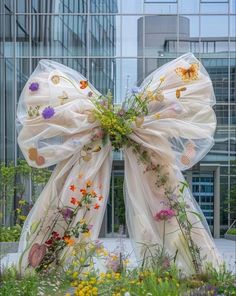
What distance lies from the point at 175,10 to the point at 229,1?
204 centimetres

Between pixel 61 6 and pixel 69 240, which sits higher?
pixel 61 6

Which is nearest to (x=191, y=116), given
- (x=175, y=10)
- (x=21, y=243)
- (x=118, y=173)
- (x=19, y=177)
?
(x=21, y=243)

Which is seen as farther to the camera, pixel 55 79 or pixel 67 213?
pixel 55 79

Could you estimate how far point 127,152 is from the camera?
245 inches

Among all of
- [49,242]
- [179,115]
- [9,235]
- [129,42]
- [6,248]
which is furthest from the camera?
[129,42]

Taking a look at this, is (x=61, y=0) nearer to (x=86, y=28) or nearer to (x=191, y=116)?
(x=86, y=28)

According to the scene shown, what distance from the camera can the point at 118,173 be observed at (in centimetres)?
2209

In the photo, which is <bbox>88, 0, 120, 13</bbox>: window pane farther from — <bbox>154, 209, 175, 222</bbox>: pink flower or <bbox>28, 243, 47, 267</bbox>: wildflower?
<bbox>28, 243, 47, 267</bbox>: wildflower

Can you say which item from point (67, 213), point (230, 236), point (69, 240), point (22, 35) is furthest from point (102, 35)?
point (69, 240)

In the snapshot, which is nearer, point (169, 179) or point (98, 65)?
point (169, 179)

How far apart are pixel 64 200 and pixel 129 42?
17.4m

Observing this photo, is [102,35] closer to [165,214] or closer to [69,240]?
[165,214]

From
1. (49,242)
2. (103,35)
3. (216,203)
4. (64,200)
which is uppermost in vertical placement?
(103,35)

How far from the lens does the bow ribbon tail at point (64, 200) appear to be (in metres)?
6.03
